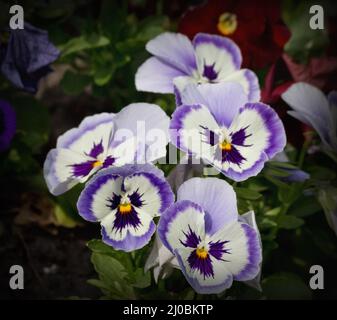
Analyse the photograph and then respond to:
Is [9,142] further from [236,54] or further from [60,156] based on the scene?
[236,54]

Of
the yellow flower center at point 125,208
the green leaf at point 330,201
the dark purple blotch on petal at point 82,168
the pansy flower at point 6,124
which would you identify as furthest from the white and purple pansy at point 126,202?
the pansy flower at point 6,124

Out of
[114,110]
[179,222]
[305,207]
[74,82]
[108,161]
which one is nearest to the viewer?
[179,222]

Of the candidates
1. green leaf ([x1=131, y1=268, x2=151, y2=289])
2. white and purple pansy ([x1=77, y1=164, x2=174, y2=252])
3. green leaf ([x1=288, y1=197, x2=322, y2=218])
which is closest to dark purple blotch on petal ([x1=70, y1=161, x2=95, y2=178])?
white and purple pansy ([x1=77, y1=164, x2=174, y2=252])

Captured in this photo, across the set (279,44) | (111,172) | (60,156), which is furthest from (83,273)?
(279,44)

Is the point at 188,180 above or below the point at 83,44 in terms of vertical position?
below

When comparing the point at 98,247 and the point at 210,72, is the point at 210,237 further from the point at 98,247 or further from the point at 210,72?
the point at 210,72

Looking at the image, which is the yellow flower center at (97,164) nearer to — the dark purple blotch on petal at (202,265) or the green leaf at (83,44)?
the dark purple blotch on petal at (202,265)

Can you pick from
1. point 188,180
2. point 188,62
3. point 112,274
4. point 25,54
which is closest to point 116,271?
→ point 112,274
